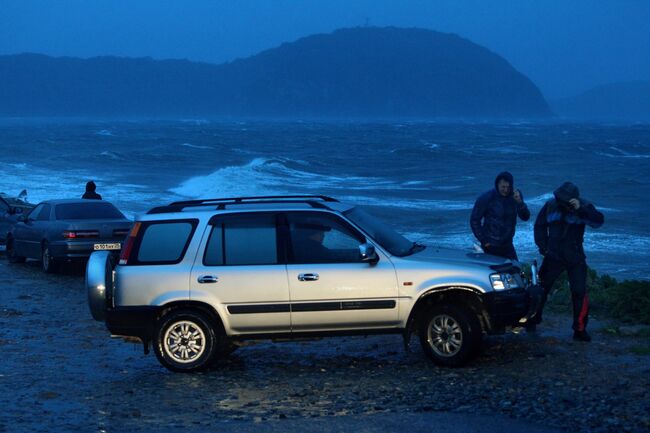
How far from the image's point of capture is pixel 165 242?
30.7ft

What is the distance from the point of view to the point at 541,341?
10.1 meters

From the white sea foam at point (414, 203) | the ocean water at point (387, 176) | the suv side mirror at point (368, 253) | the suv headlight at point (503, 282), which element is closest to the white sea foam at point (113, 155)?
the ocean water at point (387, 176)

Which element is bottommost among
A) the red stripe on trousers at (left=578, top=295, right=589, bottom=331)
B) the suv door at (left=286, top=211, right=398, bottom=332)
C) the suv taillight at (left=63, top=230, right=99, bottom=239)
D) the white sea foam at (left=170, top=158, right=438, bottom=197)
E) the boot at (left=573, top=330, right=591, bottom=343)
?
the boot at (left=573, top=330, right=591, bottom=343)

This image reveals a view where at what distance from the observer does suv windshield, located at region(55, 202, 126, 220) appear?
699 inches

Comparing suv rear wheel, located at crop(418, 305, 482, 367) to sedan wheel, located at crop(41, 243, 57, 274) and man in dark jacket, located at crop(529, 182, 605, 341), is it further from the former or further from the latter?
sedan wheel, located at crop(41, 243, 57, 274)

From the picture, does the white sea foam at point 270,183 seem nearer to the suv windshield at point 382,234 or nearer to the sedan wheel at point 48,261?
the sedan wheel at point 48,261

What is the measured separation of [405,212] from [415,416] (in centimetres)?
3378

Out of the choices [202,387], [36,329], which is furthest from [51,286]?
[202,387]

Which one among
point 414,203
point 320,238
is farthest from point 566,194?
point 414,203

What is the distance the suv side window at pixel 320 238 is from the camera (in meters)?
9.24

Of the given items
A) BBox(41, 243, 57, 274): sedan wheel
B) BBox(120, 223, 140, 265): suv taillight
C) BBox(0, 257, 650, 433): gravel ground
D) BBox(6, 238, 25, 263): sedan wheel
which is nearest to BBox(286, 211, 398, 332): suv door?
BBox(0, 257, 650, 433): gravel ground

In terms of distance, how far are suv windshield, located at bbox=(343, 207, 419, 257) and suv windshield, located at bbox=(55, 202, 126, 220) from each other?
8.95m

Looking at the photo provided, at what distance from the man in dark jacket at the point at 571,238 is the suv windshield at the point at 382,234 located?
146cm

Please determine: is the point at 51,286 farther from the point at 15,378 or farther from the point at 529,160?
the point at 529,160
